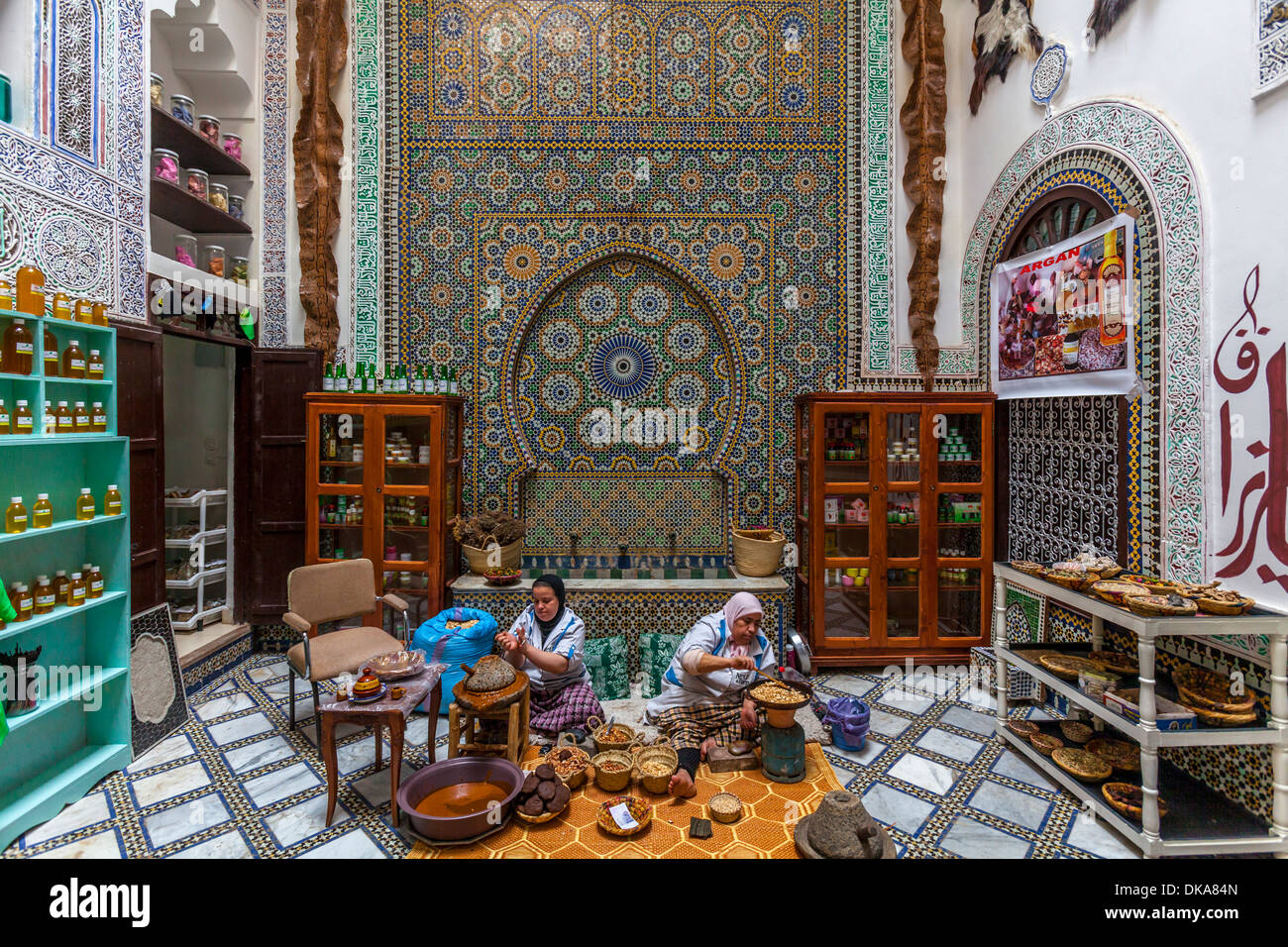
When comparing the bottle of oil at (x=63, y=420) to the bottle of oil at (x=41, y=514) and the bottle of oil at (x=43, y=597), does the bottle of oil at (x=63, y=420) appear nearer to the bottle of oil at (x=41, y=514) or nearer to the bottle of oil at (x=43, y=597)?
the bottle of oil at (x=41, y=514)

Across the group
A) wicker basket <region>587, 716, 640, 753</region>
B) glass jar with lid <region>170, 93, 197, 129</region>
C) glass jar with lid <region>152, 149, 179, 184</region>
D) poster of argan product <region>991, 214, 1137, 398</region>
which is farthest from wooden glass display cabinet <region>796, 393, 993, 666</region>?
glass jar with lid <region>170, 93, 197, 129</region>

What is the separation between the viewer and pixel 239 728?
4262mm

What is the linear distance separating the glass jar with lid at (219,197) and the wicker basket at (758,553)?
18.2ft

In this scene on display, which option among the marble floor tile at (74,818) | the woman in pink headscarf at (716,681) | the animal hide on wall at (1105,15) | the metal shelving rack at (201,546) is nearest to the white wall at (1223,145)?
the animal hide on wall at (1105,15)

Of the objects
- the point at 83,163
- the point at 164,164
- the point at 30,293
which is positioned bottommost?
the point at 30,293

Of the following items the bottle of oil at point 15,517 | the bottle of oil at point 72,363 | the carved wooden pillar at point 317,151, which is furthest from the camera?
the carved wooden pillar at point 317,151

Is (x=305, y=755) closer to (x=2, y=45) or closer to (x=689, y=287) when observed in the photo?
(x=2, y=45)

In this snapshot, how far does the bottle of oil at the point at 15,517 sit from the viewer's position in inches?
124

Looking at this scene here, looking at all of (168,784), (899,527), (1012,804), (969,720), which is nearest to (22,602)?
(168,784)

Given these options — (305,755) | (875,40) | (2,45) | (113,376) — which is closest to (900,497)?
(875,40)

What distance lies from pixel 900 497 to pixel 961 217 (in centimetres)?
286

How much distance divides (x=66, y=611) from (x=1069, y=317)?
6701 mm

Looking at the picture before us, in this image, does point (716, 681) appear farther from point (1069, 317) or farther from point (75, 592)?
point (75, 592)

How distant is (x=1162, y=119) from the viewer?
3.73 m
